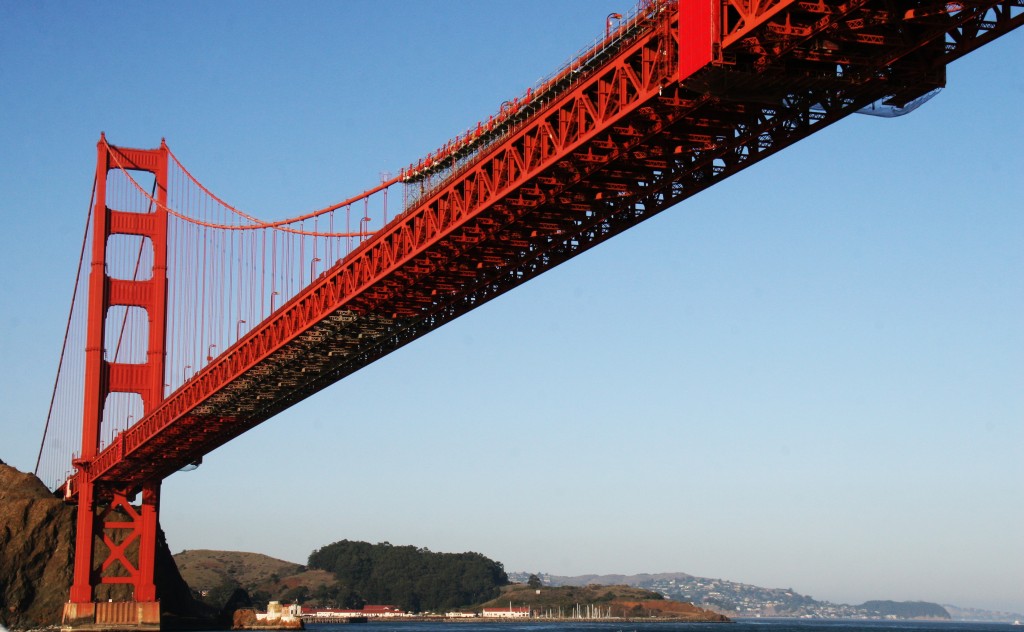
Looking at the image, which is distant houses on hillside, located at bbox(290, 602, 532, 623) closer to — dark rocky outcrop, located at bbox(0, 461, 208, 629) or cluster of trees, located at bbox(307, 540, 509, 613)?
cluster of trees, located at bbox(307, 540, 509, 613)

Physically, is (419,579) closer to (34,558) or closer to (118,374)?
(34,558)

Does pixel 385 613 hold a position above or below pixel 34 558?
below

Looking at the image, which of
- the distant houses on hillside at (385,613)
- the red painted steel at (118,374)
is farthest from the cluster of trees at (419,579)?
the red painted steel at (118,374)

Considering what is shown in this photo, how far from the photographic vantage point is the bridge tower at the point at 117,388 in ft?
237

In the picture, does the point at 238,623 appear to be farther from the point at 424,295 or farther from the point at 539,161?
the point at 539,161

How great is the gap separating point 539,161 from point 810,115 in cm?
646

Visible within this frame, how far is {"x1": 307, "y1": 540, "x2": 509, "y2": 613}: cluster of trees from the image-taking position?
19025cm

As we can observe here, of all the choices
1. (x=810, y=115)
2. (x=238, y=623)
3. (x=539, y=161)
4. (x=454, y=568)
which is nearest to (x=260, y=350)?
(x=539, y=161)

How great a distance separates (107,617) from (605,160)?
54.0 m

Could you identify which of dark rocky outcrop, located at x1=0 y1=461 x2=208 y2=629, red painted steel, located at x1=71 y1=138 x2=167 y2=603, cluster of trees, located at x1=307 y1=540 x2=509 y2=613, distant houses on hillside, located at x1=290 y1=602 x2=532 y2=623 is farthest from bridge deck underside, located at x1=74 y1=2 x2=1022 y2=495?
cluster of trees, located at x1=307 y1=540 x2=509 y2=613

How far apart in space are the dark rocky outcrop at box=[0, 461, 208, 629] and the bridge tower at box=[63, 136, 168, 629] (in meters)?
3.82

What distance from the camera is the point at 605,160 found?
28.6 metres

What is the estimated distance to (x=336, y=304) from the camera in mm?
44406

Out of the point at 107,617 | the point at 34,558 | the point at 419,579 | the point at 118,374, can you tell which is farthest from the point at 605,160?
the point at 419,579
